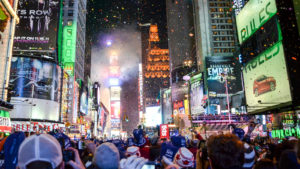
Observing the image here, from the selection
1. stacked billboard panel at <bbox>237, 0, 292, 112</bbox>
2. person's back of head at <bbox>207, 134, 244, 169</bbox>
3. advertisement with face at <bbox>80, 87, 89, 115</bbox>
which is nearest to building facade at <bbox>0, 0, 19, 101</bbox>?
stacked billboard panel at <bbox>237, 0, 292, 112</bbox>

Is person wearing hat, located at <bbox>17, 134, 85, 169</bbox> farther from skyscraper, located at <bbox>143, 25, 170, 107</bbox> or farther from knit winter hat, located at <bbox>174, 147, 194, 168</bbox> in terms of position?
skyscraper, located at <bbox>143, 25, 170, 107</bbox>

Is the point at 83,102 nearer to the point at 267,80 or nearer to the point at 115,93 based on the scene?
the point at 267,80

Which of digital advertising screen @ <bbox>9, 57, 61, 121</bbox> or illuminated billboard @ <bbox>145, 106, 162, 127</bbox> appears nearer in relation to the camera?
digital advertising screen @ <bbox>9, 57, 61, 121</bbox>

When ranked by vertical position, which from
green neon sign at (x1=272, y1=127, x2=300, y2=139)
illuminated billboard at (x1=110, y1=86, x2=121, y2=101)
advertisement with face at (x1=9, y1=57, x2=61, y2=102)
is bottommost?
green neon sign at (x1=272, y1=127, x2=300, y2=139)

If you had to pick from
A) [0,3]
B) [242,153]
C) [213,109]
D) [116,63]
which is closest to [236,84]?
[213,109]

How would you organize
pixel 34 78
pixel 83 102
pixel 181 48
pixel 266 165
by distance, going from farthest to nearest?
1. pixel 181 48
2. pixel 83 102
3. pixel 34 78
4. pixel 266 165

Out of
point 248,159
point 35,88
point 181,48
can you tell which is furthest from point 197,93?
point 248,159

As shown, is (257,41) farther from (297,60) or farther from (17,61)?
(17,61)
